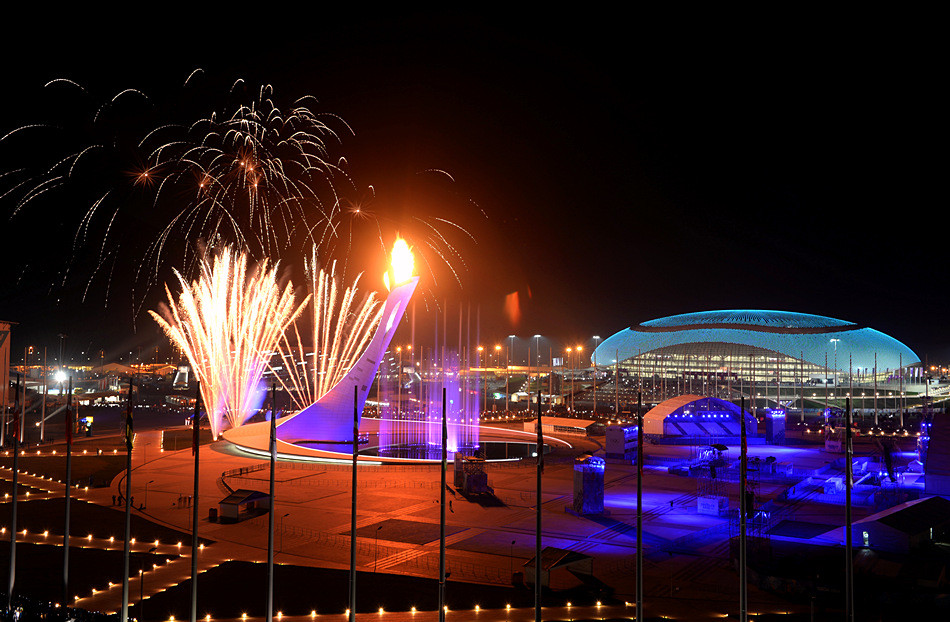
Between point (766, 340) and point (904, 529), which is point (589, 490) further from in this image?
point (766, 340)

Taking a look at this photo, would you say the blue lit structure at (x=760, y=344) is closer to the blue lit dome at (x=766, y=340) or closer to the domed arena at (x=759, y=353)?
the blue lit dome at (x=766, y=340)

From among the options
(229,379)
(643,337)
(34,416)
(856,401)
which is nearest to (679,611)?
(229,379)

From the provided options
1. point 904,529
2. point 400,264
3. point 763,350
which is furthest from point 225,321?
point 763,350

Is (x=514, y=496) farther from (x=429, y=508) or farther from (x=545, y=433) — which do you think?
(x=545, y=433)

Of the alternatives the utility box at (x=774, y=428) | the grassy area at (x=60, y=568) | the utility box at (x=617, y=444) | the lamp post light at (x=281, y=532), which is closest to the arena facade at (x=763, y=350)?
the utility box at (x=774, y=428)

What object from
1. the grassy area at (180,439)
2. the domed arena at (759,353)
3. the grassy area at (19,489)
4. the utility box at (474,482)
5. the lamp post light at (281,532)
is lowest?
the lamp post light at (281,532)

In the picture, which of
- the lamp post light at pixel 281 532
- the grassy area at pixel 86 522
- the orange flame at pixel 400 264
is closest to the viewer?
the lamp post light at pixel 281 532

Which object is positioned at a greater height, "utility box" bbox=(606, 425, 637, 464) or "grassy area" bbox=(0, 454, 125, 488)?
"utility box" bbox=(606, 425, 637, 464)

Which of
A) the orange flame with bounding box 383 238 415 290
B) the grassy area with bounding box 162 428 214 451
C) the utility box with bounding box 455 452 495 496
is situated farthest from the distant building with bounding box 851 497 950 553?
the grassy area with bounding box 162 428 214 451

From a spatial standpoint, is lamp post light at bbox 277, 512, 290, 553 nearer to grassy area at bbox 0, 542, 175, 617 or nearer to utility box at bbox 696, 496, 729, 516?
grassy area at bbox 0, 542, 175, 617
